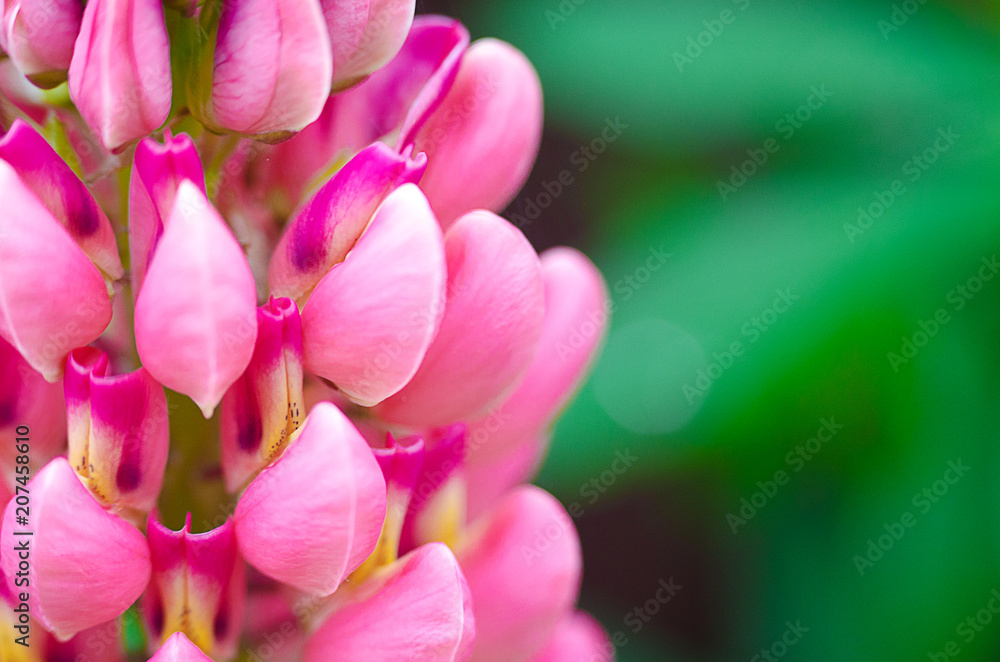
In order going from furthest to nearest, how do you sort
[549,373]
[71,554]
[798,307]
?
1. [798,307]
2. [549,373]
3. [71,554]

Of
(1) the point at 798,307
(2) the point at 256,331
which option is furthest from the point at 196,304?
(1) the point at 798,307

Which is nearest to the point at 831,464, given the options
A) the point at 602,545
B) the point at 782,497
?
the point at 782,497

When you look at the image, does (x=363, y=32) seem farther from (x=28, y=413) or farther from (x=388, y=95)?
(x=28, y=413)

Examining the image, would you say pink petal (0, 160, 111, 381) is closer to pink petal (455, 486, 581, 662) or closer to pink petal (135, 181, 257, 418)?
pink petal (135, 181, 257, 418)

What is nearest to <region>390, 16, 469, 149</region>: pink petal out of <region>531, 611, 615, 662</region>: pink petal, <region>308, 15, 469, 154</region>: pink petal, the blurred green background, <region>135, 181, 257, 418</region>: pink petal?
<region>308, 15, 469, 154</region>: pink petal

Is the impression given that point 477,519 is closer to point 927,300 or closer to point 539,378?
point 539,378

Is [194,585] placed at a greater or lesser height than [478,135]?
lesser
